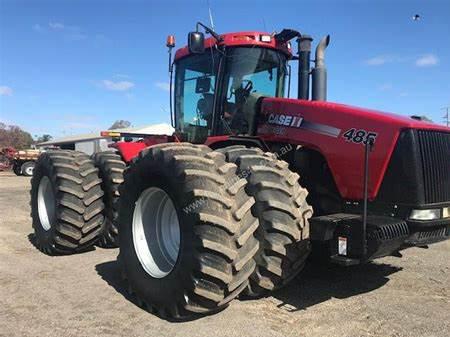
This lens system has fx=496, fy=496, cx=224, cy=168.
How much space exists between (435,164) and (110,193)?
4281 millimetres

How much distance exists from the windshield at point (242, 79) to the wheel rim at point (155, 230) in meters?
1.52

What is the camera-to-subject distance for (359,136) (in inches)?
186

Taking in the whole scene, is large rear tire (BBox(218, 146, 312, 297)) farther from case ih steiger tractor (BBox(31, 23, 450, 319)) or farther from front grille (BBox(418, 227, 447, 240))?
front grille (BBox(418, 227, 447, 240))

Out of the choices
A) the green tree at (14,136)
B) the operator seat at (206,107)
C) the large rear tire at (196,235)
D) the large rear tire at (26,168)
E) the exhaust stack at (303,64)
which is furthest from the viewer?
the green tree at (14,136)

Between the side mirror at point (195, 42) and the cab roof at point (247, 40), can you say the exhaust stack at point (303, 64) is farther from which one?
the side mirror at point (195, 42)

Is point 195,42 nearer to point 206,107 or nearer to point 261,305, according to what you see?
point 206,107

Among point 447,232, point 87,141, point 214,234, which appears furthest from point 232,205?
point 87,141

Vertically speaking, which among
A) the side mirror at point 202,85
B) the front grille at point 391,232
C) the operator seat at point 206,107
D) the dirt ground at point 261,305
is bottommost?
the dirt ground at point 261,305

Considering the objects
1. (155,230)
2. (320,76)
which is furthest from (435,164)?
(155,230)

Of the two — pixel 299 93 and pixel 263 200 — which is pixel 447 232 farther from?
pixel 299 93

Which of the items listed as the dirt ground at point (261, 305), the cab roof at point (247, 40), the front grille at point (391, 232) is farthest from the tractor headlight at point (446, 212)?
the cab roof at point (247, 40)

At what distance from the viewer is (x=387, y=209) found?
459cm

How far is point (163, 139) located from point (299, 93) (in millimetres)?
2444

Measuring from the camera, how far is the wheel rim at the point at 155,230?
16.5 feet
